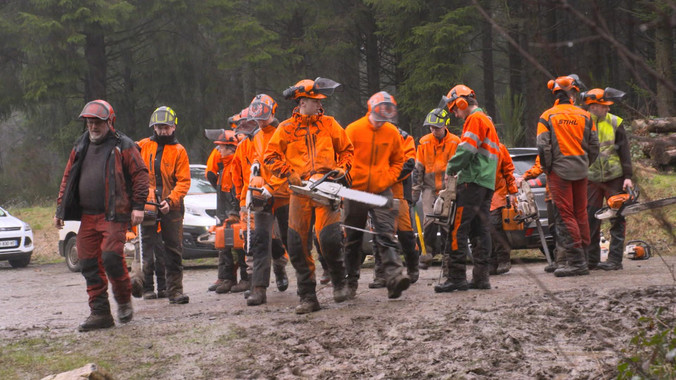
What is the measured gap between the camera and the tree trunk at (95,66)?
25547 millimetres

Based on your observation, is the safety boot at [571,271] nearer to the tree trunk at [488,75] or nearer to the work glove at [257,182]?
the work glove at [257,182]

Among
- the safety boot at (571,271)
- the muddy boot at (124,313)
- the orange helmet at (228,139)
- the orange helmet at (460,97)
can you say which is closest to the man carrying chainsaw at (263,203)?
the muddy boot at (124,313)

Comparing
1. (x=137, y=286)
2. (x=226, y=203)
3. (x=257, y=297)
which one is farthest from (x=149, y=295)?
(x=257, y=297)

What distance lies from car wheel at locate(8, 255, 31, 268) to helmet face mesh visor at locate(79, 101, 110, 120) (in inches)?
469

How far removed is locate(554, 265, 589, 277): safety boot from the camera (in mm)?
8742

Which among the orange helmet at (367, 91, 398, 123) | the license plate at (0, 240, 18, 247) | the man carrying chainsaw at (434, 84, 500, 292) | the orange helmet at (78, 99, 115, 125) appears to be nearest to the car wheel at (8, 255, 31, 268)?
the license plate at (0, 240, 18, 247)

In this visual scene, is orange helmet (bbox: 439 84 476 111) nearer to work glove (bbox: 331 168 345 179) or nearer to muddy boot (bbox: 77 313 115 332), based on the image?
work glove (bbox: 331 168 345 179)

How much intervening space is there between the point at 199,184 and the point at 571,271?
8.87 m

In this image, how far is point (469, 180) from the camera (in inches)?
323

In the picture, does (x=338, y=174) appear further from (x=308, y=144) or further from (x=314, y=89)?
(x=314, y=89)

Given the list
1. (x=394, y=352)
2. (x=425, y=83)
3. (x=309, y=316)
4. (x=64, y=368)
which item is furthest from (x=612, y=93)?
(x=425, y=83)

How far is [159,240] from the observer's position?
999cm

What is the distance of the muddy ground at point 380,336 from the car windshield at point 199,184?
6878 mm

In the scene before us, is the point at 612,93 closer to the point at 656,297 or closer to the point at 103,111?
the point at 656,297
